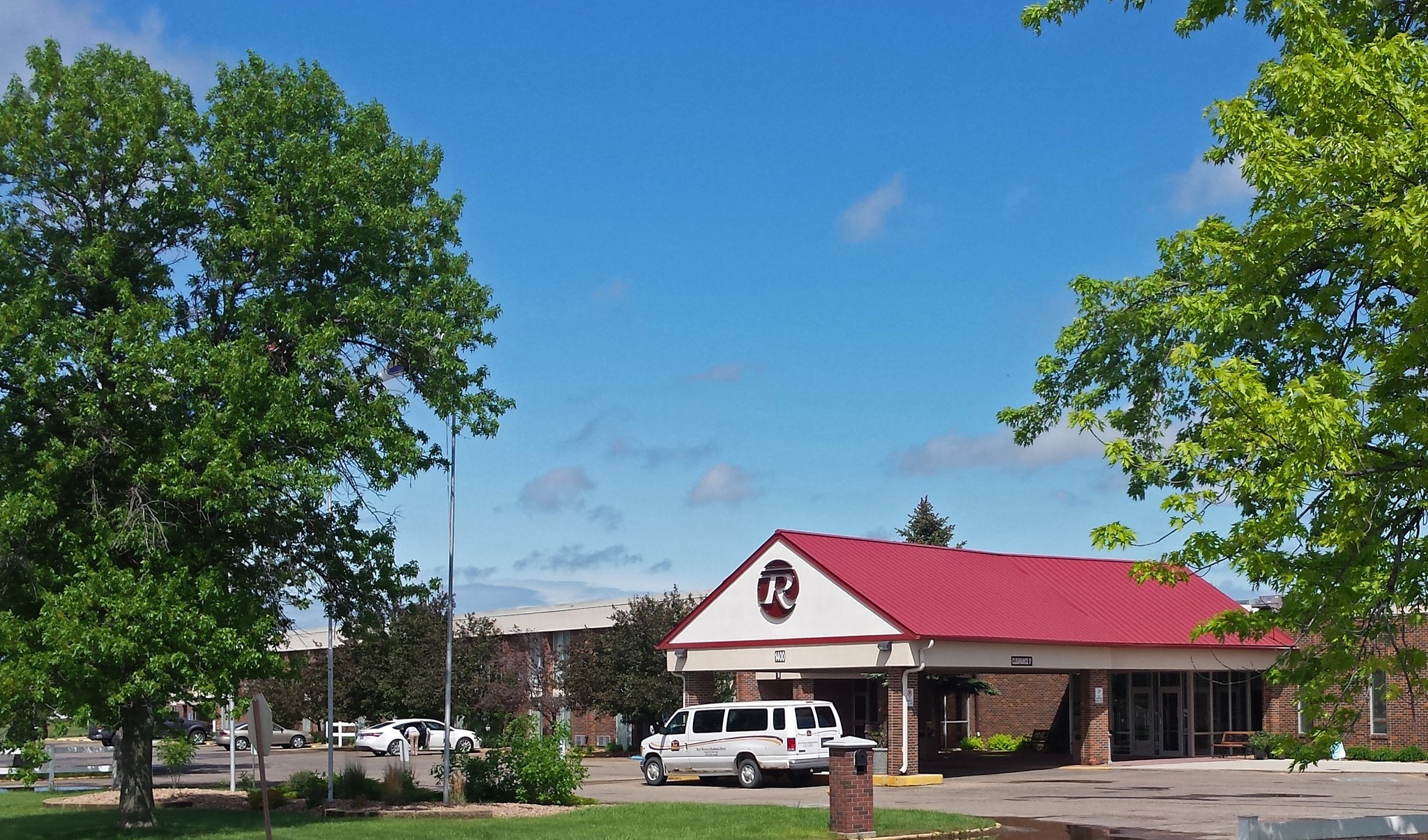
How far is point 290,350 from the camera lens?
1002 inches

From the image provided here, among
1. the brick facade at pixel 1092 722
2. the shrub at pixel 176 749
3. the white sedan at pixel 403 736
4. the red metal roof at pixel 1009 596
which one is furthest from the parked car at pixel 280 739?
the shrub at pixel 176 749

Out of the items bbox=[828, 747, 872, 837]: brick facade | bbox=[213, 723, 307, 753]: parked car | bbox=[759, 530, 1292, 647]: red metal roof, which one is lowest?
bbox=[213, 723, 307, 753]: parked car

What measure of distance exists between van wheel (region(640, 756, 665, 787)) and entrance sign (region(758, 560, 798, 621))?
519cm

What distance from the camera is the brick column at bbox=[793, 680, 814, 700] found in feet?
149

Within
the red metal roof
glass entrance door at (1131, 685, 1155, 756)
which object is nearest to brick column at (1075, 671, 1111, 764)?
the red metal roof

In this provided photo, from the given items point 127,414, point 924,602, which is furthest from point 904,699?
point 127,414

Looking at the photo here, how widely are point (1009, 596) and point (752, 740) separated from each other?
10408mm

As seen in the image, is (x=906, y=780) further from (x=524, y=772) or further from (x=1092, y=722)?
(x=524, y=772)

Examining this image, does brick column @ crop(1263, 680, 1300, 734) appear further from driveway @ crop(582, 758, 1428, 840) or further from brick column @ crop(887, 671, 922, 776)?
brick column @ crop(887, 671, 922, 776)

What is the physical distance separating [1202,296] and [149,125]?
17836 mm

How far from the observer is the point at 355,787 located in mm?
28734

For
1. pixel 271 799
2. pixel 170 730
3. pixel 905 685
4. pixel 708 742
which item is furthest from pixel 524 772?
pixel 905 685

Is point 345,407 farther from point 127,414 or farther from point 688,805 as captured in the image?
point 688,805

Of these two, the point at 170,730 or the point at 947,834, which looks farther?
the point at 170,730
